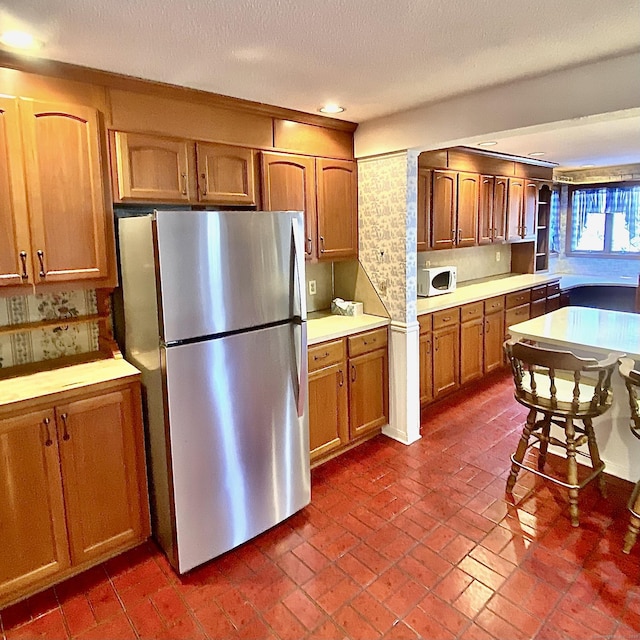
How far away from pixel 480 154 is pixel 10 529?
460 cm

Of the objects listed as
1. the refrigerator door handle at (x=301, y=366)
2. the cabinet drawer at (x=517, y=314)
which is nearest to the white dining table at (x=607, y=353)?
the refrigerator door handle at (x=301, y=366)

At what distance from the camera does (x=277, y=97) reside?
8.87ft

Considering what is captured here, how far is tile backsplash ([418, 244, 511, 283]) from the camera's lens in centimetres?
488

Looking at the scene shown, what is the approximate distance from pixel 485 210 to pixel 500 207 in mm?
298

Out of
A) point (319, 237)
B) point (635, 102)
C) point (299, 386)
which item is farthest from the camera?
point (319, 237)

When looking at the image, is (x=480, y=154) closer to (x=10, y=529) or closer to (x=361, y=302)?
(x=361, y=302)

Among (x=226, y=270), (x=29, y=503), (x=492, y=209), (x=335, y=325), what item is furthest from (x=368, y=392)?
(x=492, y=209)

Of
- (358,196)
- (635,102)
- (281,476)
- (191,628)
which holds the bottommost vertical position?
(191,628)

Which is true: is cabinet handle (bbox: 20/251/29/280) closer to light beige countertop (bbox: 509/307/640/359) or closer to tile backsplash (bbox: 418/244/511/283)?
light beige countertop (bbox: 509/307/640/359)

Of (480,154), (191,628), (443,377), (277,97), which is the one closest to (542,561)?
(191,628)

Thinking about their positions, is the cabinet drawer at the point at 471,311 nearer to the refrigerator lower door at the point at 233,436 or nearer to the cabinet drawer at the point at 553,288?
the cabinet drawer at the point at 553,288

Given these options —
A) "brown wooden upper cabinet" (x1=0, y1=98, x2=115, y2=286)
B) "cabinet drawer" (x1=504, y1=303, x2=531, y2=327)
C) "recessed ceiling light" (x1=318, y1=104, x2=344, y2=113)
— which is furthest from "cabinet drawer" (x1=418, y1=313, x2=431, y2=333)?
"brown wooden upper cabinet" (x1=0, y1=98, x2=115, y2=286)

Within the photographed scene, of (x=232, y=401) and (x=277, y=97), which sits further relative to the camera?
(x=277, y=97)

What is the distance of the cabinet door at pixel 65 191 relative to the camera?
82.5 inches
